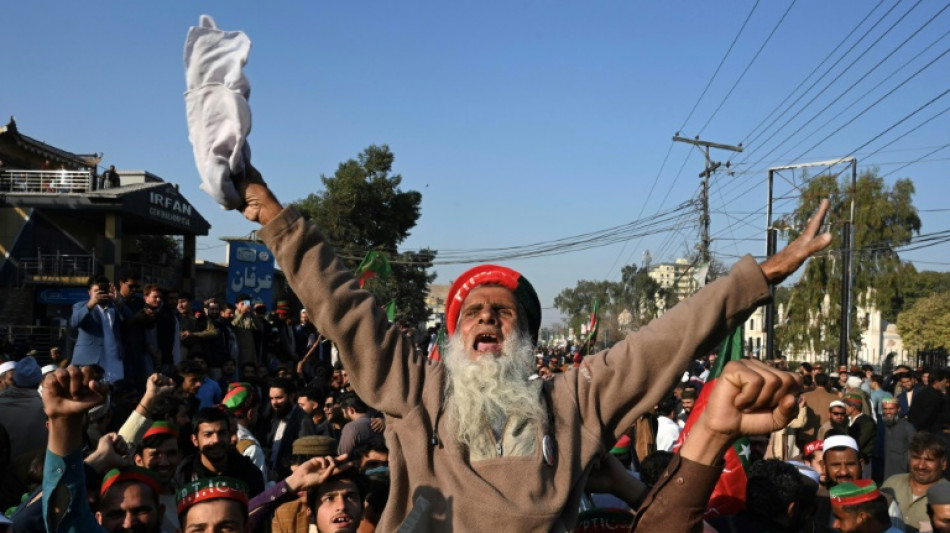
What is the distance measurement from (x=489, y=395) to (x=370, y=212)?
34.0 m

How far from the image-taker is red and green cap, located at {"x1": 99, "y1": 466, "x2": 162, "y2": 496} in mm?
3844

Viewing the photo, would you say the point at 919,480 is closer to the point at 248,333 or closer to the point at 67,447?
the point at 67,447

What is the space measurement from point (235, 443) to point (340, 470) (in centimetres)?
248

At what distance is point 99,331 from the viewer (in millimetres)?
8352

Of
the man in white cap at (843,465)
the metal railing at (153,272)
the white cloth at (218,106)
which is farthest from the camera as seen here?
the metal railing at (153,272)

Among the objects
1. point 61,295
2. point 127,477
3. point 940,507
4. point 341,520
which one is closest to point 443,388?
point 341,520

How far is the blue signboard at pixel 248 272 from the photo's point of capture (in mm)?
20359

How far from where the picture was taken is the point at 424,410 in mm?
2742

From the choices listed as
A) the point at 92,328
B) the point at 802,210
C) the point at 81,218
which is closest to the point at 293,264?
the point at 92,328

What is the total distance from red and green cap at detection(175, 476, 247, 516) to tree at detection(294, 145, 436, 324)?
1221 inches

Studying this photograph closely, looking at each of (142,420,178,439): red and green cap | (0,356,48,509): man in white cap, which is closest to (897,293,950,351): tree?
(0,356,48,509): man in white cap

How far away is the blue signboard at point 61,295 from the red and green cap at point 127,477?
2168 centimetres

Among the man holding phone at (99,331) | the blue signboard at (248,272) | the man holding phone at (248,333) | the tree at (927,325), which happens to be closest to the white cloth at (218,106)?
the man holding phone at (99,331)

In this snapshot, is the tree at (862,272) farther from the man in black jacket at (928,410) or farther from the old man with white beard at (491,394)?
the old man with white beard at (491,394)
